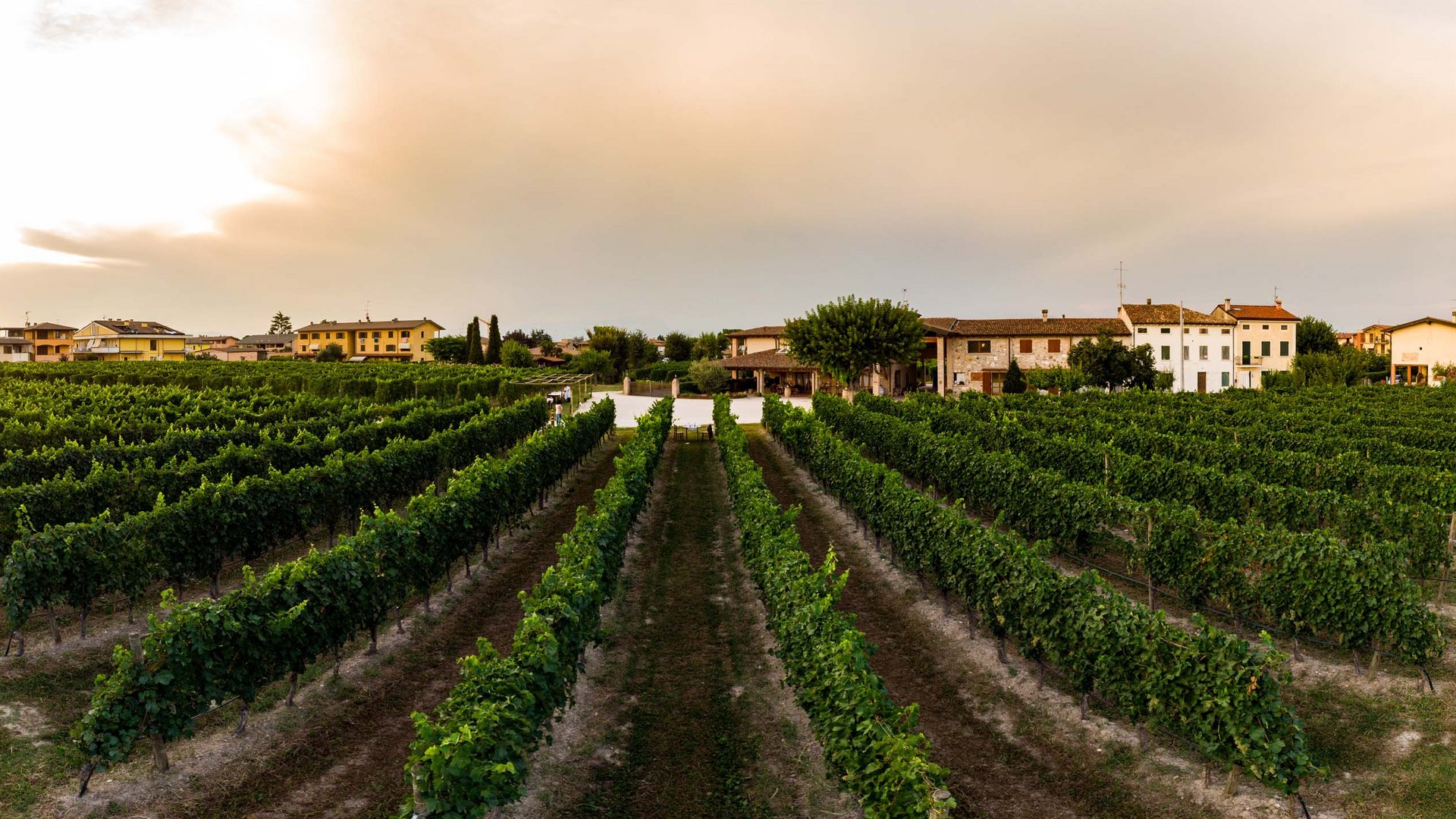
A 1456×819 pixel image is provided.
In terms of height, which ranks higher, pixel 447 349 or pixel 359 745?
pixel 447 349

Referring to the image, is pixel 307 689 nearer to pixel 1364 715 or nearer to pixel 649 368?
pixel 1364 715

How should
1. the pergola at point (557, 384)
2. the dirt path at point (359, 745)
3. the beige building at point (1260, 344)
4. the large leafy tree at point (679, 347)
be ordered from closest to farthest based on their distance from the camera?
1. the dirt path at point (359, 745)
2. the pergola at point (557, 384)
3. the beige building at point (1260, 344)
4. the large leafy tree at point (679, 347)

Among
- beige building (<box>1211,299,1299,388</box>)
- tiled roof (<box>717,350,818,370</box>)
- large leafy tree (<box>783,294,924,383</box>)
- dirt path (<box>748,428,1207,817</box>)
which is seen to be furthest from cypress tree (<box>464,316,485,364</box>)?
dirt path (<box>748,428,1207,817</box>)

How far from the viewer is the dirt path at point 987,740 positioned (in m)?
8.64

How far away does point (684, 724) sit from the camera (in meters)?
10.5

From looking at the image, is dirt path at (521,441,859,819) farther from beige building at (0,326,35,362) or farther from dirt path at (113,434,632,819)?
beige building at (0,326,35,362)

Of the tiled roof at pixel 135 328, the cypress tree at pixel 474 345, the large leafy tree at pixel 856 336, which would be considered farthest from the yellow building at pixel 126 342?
the large leafy tree at pixel 856 336

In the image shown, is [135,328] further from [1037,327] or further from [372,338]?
[1037,327]

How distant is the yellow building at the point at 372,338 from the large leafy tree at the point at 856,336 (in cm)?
9933

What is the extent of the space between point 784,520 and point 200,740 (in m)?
9.88

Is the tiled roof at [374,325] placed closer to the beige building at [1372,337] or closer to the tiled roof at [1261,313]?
the tiled roof at [1261,313]

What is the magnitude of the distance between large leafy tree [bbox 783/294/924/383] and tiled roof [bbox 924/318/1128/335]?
454 inches

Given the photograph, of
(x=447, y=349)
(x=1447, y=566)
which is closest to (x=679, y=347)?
(x=447, y=349)

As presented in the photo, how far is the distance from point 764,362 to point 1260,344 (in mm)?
48709
